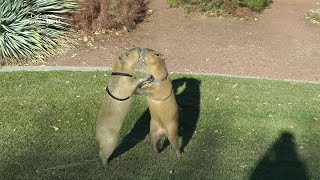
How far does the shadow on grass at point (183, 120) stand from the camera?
670 centimetres

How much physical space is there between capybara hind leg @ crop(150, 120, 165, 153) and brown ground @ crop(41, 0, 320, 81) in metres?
3.86

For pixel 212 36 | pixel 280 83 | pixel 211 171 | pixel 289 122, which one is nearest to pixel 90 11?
pixel 212 36

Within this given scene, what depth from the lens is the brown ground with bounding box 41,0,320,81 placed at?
10.3m

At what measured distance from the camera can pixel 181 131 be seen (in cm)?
712

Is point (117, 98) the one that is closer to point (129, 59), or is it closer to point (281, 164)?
point (129, 59)

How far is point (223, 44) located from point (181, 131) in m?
4.65

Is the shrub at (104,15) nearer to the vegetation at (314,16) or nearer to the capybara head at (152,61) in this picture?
the vegetation at (314,16)

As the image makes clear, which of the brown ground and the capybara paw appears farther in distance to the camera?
the brown ground

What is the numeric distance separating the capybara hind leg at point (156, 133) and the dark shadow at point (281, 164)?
41.4 inches

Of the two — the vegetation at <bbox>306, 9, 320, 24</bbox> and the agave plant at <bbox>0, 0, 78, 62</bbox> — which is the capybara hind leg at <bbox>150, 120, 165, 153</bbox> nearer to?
the agave plant at <bbox>0, 0, 78, 62</bbox>

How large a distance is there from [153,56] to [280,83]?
A: 461 cm

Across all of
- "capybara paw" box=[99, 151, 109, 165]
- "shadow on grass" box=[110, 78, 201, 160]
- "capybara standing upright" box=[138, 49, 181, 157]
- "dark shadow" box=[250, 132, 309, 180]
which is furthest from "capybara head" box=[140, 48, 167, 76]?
"dark shadow" box=[250, 132, 309, 180]

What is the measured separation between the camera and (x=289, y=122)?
7.69 metres

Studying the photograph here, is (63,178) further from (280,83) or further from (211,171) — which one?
(280,83)
